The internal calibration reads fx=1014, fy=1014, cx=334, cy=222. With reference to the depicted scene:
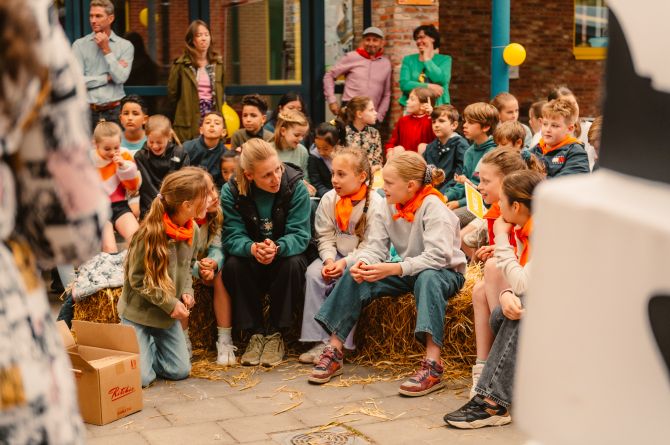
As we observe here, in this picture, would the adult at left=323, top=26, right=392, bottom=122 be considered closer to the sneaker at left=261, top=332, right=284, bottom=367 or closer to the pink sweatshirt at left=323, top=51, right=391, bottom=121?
the pink sweatshirt at left=323, top=51, right=391, bottom=121

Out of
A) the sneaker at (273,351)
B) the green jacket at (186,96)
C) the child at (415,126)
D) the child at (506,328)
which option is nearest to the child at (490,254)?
the child at (506,328)

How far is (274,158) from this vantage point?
18.6 ft

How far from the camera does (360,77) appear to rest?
415 inches

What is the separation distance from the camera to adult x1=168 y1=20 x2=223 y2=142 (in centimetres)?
934

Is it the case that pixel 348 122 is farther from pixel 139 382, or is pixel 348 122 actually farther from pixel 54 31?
pixel 54 31

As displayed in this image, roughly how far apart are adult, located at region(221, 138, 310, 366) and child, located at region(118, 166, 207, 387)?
37 centimetres

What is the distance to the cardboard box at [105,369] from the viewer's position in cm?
460

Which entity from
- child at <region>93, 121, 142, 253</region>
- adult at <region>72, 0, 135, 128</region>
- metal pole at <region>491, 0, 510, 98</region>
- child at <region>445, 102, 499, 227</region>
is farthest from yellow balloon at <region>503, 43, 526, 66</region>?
child at <region>93, 121, 142, 253</region>

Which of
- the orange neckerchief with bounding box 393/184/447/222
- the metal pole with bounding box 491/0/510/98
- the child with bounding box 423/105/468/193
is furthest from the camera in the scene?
the metal pole with bounding box 491/0/510/98

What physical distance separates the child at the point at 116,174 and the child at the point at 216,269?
0.93m

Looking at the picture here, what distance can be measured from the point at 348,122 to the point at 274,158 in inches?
129

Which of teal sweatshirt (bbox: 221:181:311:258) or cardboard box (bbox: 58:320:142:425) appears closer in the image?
cardboard box (bbox: 58:320:142:425)

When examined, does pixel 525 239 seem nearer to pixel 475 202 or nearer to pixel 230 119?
pixel 475 202

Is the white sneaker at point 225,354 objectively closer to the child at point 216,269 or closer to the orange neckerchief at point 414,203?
the child at point 216,269
